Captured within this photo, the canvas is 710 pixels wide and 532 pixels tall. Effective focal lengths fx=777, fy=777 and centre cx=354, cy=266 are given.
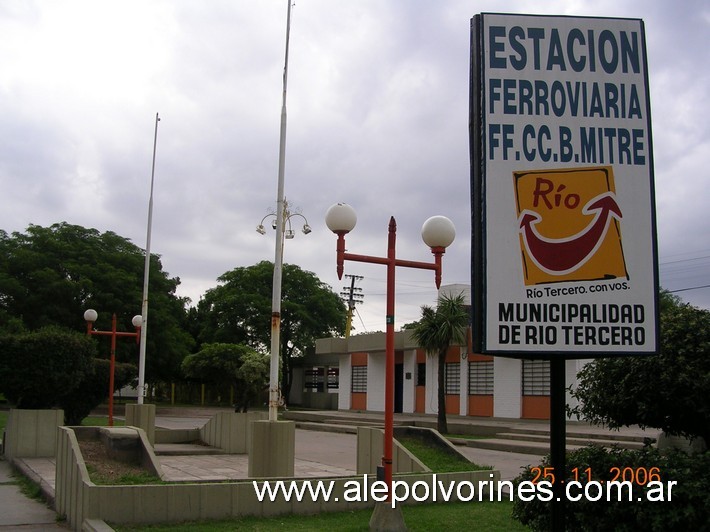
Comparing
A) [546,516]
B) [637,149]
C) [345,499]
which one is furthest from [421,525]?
[637,149]

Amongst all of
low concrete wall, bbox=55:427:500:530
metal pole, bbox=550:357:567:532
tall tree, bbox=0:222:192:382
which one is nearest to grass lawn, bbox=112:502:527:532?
low concrete wall, bbox=55:427:500:530

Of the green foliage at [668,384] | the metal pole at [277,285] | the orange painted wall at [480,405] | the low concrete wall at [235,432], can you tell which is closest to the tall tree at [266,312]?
the orange painted wall at [480,405]

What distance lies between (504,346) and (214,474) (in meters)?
11.3

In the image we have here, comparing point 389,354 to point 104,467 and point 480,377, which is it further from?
point 480,377

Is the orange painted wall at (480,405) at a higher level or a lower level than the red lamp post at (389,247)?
lower

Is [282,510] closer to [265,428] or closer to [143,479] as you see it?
[143,479]

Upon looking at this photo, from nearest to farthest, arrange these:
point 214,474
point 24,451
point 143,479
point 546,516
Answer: point 546,516 → point 143,479 → point 214,474 → point 24,451

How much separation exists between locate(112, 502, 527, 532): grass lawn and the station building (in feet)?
59.2

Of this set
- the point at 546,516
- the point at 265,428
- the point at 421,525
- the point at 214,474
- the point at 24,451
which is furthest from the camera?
the point at 24,451

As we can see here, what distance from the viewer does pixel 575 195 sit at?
510 cm

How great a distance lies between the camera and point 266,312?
5622 cm

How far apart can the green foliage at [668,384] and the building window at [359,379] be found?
40630mm

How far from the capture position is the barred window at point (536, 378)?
34.0 meters

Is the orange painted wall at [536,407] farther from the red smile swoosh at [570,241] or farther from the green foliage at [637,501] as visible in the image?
the red smile swoosh at [570,241]
